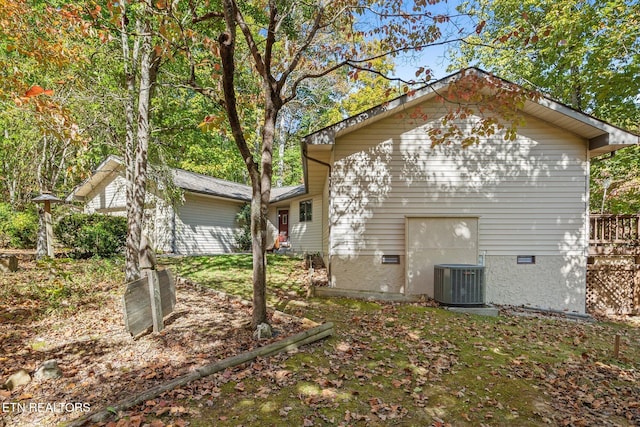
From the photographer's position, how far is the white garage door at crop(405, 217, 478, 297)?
8.30 metres

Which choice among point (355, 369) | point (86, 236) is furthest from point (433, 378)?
point (86, 236)

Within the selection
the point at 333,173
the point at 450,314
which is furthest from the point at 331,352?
the point at 333,173

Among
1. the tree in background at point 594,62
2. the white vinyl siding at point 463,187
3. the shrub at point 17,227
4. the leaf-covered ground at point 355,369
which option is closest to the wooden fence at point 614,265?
the white vinyl siding at point 463,187

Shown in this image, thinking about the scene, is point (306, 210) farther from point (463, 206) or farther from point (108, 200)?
point (108, 200)

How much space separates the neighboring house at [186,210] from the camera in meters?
14.9

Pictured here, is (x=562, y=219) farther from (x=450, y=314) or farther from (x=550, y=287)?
(x=450, y=314)

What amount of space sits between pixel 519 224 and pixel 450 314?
3.45 meters

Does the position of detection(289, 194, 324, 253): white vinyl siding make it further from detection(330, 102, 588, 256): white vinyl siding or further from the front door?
detection(330, 102, 588, 256): white vinyl siding

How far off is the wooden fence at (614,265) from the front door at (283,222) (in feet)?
46.6

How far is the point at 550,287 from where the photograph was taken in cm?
847

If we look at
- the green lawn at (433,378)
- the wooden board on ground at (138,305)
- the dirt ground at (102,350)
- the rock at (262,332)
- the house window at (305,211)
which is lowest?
the green lawn at (433,378)

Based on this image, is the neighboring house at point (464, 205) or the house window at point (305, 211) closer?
the neighboring house at point (464, 205)

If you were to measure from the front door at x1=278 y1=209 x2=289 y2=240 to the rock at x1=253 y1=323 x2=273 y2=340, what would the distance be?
14.6 metres

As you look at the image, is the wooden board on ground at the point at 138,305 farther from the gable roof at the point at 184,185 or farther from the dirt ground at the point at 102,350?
the gable roof at the point at 184,185
